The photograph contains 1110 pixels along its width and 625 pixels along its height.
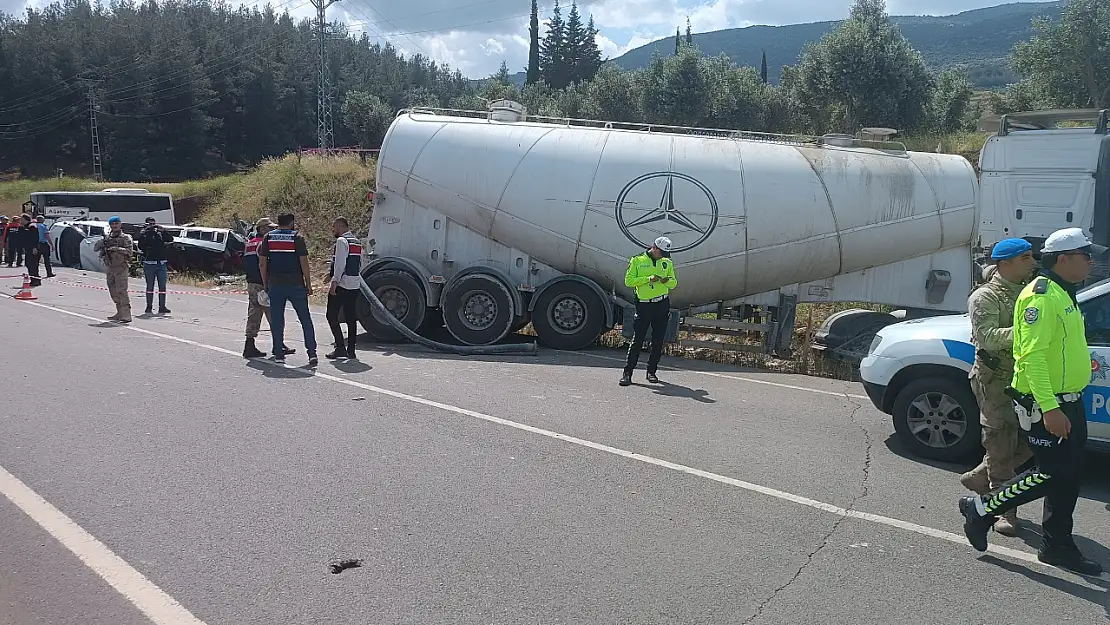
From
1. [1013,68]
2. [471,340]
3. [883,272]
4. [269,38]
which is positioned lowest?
[471,340]

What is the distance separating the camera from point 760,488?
218 inches

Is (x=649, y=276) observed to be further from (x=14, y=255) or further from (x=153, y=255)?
(x=14, y=255)

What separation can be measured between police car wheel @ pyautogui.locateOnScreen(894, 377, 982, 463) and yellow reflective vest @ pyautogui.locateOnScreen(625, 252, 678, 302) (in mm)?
3270

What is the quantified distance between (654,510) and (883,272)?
7.48 metres

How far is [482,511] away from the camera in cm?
496

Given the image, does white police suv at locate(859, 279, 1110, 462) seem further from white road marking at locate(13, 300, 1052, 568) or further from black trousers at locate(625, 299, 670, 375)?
black trousers at locate(625, 299, 670, 375)

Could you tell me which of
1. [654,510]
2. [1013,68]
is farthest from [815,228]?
[1013,68]

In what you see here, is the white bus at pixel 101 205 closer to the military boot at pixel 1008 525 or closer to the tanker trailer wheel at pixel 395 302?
the tanker trailer wheel at pixel 395 302

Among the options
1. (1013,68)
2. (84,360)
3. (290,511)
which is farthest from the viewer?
(1013,68)

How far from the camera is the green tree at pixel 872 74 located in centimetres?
3684

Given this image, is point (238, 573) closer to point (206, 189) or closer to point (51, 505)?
point (51, 505)

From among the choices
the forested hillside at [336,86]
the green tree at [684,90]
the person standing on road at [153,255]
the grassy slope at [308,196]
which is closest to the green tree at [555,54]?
the forested hillside at [336,86]

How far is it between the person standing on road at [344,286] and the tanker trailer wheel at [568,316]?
261cm

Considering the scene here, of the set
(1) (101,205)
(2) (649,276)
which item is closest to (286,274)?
(2) (649,276)
